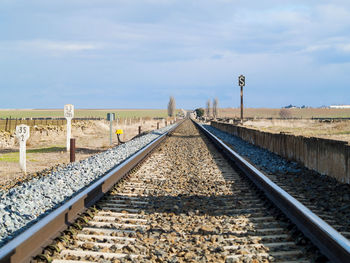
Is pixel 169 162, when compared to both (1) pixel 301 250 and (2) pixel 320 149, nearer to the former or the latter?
(2) pixel 320 149

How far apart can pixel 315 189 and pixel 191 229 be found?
3.84 meters

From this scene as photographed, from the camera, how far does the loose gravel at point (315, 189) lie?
6210 mm

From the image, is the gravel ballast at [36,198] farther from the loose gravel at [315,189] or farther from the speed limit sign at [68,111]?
the speed limit sign at [68,111]

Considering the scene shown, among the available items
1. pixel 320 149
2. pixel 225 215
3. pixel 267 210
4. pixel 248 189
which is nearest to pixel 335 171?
pixel 320 149

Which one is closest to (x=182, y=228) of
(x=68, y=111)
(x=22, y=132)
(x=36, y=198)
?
(x=36, y=198)

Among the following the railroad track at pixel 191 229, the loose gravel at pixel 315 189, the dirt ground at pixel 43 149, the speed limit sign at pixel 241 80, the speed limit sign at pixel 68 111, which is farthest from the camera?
the speed limit sign at pixel 241 80

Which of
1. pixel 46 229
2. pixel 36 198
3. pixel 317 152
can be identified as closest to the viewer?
Answer: pixel 46 229

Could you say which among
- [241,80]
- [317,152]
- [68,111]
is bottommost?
[317,152]

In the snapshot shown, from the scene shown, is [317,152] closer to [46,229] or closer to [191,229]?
[191,229]

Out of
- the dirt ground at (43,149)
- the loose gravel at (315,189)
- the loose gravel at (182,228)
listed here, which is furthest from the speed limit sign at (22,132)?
the loose gravel at (315,189)

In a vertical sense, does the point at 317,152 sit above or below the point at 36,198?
above

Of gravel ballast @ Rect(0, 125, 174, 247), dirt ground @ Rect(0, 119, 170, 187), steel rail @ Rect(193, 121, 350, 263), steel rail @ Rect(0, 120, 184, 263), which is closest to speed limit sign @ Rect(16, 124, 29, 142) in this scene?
dirt ground @ Rect(0, 119, 170, 187)

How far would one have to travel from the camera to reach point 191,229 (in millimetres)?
5430

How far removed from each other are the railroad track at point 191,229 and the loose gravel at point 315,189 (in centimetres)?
67
